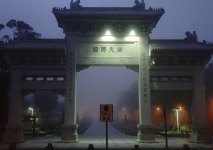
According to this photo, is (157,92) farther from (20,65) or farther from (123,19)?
(20,65)

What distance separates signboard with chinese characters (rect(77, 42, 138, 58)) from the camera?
94.3 feet

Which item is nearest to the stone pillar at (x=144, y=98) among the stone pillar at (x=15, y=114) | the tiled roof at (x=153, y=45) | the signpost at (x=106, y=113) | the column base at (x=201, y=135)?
the tiled roof at (x=153, y=45)

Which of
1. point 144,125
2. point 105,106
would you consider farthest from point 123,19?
point 105,106

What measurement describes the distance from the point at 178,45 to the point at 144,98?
6.51m

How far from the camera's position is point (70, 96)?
2798cm

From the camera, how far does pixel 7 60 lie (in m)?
29.2

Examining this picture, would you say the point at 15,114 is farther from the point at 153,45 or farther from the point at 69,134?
the point at 153,45

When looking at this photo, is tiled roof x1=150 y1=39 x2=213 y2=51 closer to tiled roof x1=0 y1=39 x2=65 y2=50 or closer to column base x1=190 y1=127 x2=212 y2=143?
column base x1=190 y1=127 x2=212 y2=143

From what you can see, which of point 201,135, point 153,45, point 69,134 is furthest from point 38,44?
point 201,135

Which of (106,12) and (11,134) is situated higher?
(106,12)

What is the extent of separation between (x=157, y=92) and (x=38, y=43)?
1221cm

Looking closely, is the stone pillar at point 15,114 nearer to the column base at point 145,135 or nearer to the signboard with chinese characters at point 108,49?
the signboard with chinese characters at point 108,49

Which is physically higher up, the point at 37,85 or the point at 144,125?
the point at 37,85

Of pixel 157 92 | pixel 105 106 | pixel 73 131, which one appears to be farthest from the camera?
pixel 157 92
